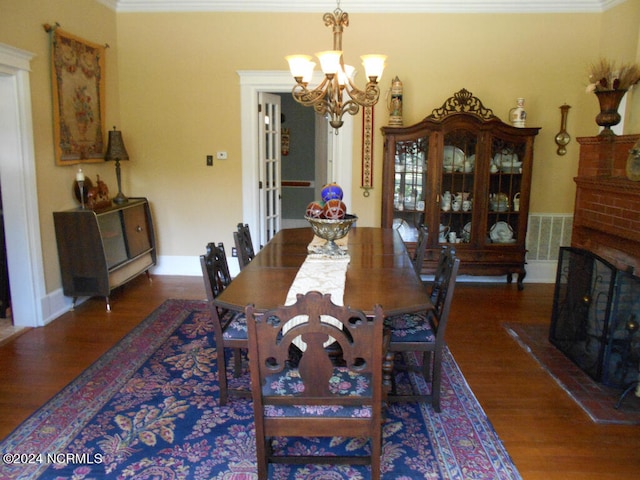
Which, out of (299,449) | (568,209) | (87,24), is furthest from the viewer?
(568,209)

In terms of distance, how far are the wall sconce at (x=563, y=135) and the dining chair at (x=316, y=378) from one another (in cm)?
405

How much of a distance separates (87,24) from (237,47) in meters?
1.37

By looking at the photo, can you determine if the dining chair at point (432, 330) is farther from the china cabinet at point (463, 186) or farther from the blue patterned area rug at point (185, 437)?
the china cabinet at point (463, 186)

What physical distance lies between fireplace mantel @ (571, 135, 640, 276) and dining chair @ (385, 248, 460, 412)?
4.35ft

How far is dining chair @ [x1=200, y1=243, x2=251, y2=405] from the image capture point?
252cm

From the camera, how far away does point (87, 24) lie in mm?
4523

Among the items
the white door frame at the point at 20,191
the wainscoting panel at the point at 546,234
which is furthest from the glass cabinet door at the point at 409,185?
the white door frame at the point at 20,191

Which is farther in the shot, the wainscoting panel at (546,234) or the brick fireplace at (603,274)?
the wainscoting panel at (546,234)

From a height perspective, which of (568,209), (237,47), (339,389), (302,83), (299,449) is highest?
(237,47)

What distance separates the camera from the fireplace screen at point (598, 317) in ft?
9.27

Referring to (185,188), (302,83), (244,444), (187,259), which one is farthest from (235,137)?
(244,444)

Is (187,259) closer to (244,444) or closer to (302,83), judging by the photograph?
(302,83)

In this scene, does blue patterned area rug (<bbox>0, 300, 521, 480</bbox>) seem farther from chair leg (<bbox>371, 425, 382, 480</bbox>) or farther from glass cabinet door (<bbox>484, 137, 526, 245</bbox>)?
glass cabinet door (<bbox>484, 137, 526, 245</bbox>)

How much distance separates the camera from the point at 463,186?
4969mm
